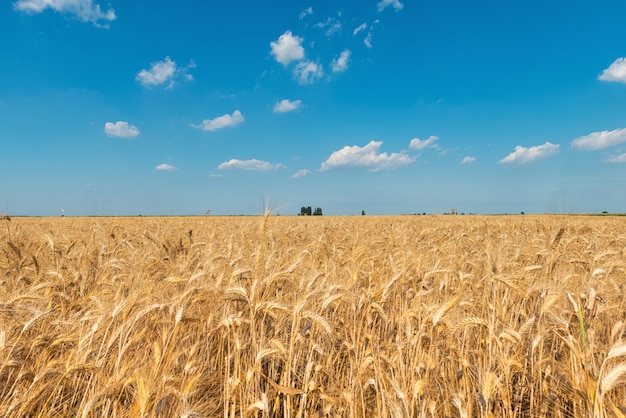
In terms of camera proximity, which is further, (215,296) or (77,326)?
(215,296)

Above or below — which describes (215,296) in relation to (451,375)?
above

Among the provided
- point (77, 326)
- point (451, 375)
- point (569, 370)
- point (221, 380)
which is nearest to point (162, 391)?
point (221, 380)

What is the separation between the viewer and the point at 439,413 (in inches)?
77.1

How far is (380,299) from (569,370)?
117 centimetres

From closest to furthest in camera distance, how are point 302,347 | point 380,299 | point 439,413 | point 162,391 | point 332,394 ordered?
1. point 162,391
2. point 439,413
3. point 332,394
4. point 302,347
5. point 380,299

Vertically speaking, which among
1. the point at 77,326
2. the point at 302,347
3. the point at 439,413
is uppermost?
the point at 77,326

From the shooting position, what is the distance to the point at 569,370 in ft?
5.79

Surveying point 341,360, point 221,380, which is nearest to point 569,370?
point 341,360

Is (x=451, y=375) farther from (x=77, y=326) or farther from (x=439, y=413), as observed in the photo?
(x=77, y=326)

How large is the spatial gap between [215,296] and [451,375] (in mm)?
1663

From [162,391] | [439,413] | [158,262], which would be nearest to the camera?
[162,391]

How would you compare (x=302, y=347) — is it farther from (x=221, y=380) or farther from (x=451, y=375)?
(x=451, y=375)

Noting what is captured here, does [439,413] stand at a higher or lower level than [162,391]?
lower

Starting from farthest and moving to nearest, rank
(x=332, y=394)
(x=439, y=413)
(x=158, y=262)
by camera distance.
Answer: (x=158, y=262)
(x=332, y=394)
(x=439, y=413)
